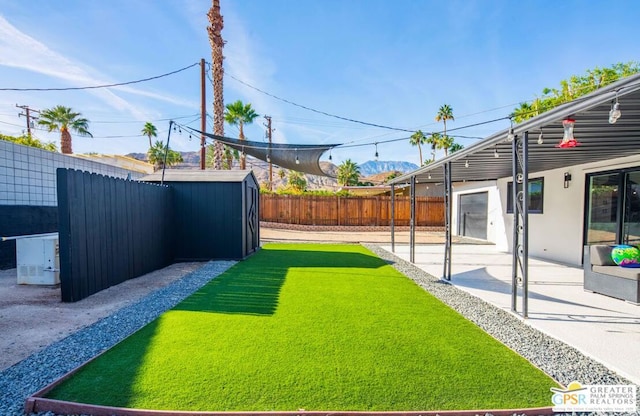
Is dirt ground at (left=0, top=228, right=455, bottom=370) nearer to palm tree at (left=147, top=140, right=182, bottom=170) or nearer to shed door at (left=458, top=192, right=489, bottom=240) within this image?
shed door at (left=458, top=192, right=489, bottom=240)

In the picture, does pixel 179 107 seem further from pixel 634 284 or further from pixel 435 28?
pixel 634 284

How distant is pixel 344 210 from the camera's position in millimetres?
15805

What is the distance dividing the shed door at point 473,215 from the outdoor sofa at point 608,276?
6.42 metres

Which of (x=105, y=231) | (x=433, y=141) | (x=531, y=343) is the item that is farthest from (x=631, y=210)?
(x=433, y=141)

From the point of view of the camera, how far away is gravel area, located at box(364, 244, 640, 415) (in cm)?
225

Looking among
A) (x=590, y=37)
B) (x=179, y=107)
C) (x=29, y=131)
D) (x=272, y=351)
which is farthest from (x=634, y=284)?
(x=29, y=131)

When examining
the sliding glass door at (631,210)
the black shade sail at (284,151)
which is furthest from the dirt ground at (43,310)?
the sliding glass door at (631,210)

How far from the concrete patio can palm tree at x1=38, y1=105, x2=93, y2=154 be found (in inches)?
858

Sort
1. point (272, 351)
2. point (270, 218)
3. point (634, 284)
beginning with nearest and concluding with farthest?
1. point (272, 351)
2. point (634, 284)
3. point (270, 218)

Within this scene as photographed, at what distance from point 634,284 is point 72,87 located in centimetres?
1511

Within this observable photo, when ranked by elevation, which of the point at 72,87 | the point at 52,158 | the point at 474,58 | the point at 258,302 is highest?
the point at 474,58

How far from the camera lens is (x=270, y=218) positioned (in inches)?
629

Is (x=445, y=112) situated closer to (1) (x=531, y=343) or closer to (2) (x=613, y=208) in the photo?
(2) (x=613, y=208)

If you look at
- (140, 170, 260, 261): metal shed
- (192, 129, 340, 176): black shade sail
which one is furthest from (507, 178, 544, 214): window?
(140, 170, 260, 261): metal shed
